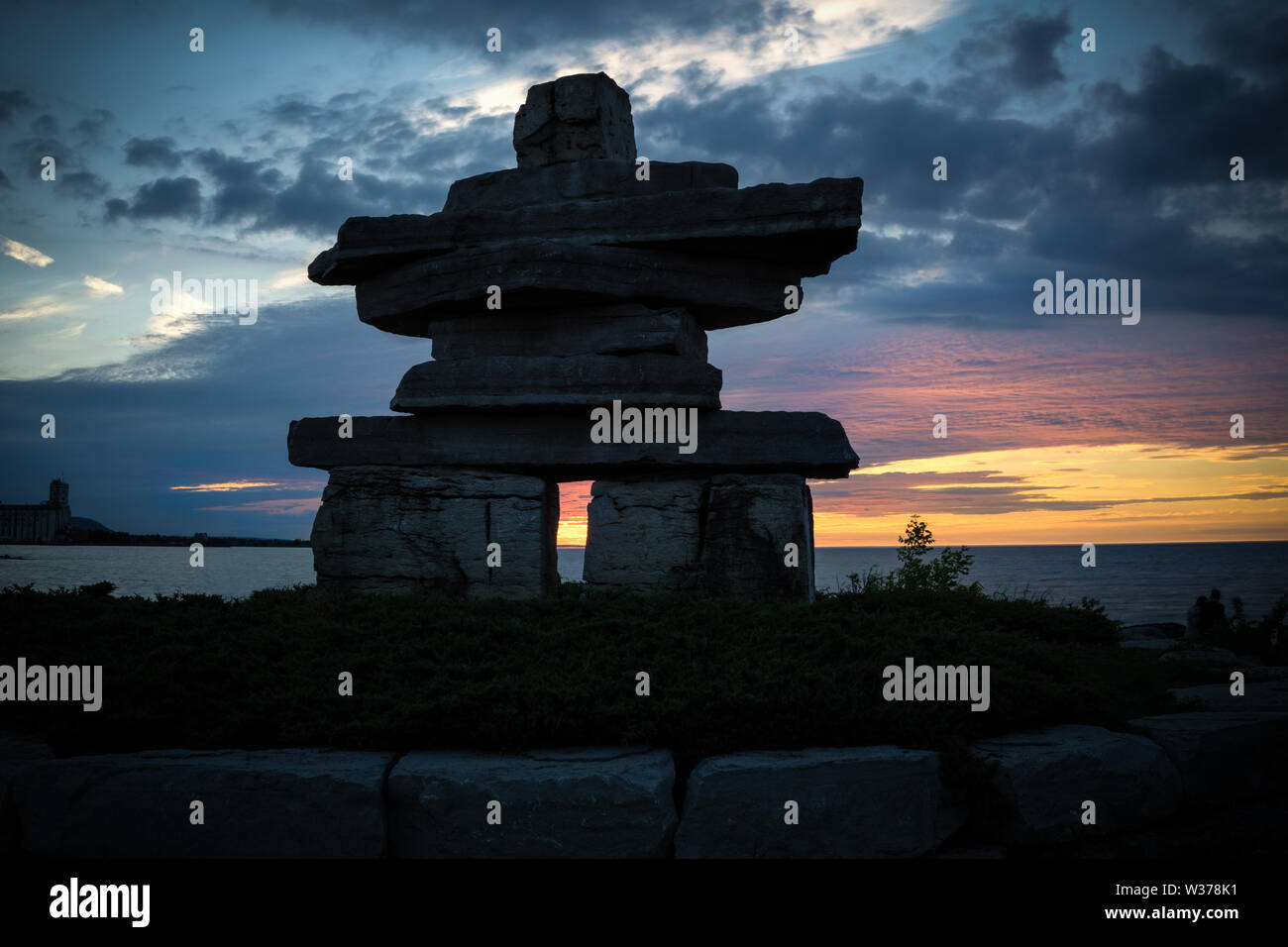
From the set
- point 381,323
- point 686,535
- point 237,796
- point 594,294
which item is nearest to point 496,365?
point 594,294

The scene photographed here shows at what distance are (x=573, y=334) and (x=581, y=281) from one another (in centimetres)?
64

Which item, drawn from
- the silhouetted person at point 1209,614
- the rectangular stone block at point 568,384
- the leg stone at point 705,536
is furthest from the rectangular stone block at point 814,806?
the silhouetted person at point 1209,614

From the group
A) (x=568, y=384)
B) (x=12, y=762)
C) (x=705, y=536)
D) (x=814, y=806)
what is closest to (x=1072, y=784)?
(x=814, y=806)

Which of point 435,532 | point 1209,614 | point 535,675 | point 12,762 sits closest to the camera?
point 12,762

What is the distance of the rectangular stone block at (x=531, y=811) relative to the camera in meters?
4.47

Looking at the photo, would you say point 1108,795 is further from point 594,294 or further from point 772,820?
point 594,294

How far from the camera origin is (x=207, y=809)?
4590mm

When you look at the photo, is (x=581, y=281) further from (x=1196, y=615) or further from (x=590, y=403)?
(x=1196, y=615)

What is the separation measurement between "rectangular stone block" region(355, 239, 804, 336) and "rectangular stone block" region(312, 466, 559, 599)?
1.87 m

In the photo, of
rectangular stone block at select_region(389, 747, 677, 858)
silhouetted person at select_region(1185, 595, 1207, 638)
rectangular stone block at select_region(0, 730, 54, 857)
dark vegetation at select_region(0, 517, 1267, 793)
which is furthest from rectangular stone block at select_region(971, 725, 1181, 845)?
silhouetted person at select_region(1185, 595, 1207, 638)

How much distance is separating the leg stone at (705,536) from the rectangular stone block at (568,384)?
88cm

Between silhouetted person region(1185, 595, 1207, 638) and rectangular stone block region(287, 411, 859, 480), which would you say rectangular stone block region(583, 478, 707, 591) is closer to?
rectangular stone block region(287, 411, 859, 480)

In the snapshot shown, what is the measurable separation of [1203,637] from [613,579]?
9354mm
